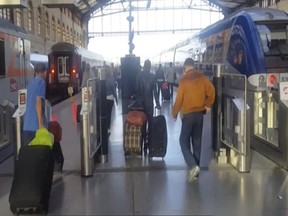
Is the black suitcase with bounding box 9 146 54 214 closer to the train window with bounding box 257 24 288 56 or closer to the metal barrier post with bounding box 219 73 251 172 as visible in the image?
the metal barrier post with bounding box 219 73 251 172

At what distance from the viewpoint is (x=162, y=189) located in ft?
20.3

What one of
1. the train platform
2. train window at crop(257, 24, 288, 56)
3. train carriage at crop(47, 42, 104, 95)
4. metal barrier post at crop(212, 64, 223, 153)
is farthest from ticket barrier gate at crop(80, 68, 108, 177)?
train carriage at crop(47, 42, 104, 95)

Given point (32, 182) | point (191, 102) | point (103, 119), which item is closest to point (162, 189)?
point (191, 102)

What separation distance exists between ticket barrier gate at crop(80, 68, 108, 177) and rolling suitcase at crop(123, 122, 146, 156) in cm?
38

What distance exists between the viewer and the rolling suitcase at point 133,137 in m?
8.07

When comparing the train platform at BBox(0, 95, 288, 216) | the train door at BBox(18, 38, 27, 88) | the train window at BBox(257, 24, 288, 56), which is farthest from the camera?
the train window at BBox(257, 24, 288, 56)

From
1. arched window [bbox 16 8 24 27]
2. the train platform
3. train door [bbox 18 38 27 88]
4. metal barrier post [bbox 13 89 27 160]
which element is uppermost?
arched window [bbox 16 8 24 27]

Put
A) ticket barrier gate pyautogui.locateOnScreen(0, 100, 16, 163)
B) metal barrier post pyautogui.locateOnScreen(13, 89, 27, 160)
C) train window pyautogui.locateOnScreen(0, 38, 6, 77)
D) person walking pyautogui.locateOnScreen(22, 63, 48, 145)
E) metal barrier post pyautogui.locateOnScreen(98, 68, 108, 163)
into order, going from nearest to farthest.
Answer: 1. person walking pyautogui.locateOnScreen(22, 63, 48, 145)
2. metal barrier post pyautogui.locateOnScreen(13, 89, 27, 160)
3. metal barrier post pyautogui.locateOnScreen(98, 68, 108, 163)
4. ticket barrier gate pyautogui.locateOnScreen(0, 100, 16, 163)
5. train window pyautogui.locateOnScreen(0, 38, 6, 77)

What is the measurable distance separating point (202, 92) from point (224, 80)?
1.38 metres

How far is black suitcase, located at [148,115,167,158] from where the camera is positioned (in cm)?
795

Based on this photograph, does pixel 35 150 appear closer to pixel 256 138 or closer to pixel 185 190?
pixel 185 190

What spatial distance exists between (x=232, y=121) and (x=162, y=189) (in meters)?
2.16

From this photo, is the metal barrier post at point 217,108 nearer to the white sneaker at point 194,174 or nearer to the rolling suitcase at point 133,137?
the rolling suitcase at point 133,137

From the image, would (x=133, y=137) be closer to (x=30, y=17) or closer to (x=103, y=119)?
(x=103, y=119)
